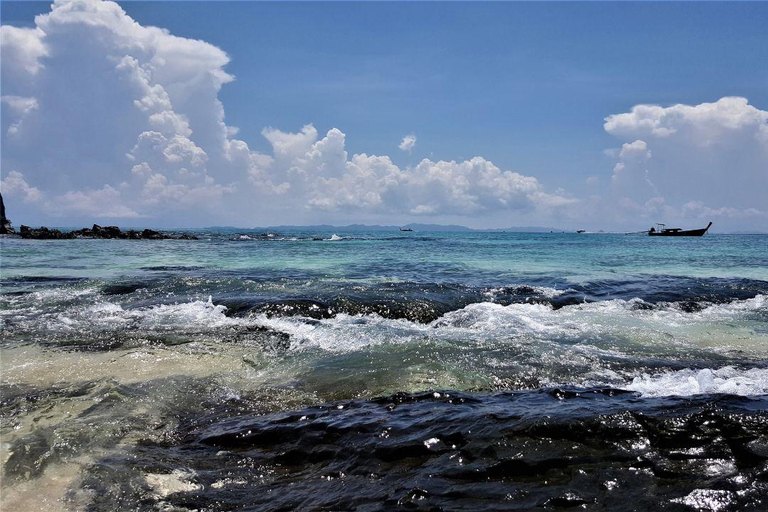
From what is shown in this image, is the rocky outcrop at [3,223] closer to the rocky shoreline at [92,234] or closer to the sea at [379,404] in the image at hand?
the rocky shoreline at [92,234]

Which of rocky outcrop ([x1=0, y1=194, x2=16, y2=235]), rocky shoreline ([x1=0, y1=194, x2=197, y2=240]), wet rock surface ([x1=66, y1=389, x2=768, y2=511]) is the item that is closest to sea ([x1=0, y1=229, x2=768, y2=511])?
wet rock surface ([x1=66, y1=389, x2=768, y2=511])

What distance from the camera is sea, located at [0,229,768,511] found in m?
4.20

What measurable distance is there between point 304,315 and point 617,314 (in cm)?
954

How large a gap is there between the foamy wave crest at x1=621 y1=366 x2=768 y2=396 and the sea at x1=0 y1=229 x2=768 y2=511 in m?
0.07

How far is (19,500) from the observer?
4.22 meters

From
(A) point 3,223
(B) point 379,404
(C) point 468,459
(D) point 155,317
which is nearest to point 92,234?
(A) point 3,223

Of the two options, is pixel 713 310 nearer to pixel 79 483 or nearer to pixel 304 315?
pixel 304 315

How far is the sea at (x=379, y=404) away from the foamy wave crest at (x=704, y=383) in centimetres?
7

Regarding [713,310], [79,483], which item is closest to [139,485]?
[79,483]

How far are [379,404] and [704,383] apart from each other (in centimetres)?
511

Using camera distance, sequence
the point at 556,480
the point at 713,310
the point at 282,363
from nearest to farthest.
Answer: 1. the point at 556,480
2. the point at 282,363
3. the point at 713,310

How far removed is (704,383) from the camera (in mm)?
7090

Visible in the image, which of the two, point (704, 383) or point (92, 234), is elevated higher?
point (92, 234)

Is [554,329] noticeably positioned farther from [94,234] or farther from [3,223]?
[3,223]
